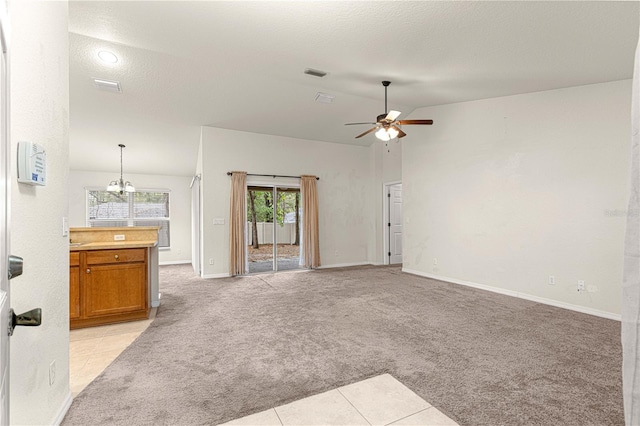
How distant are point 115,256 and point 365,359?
9.49ft

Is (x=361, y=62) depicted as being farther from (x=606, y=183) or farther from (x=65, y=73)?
(x=606, y=183)

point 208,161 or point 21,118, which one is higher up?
point 208,161

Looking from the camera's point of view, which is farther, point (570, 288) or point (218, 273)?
point (218, 273)

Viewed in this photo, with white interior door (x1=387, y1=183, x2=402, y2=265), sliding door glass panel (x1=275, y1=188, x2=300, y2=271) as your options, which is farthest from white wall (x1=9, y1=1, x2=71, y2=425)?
white interior door (x1=387, y1=183, x2=402, y2=265)

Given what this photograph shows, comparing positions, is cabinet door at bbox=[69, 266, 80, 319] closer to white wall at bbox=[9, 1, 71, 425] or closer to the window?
white wall at bbox=[9, 1, 71, 425]

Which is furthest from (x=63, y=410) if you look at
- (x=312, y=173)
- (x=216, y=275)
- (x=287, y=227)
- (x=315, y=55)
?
(x=312, y=173)

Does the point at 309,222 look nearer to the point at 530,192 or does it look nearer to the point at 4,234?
the point at 530,192

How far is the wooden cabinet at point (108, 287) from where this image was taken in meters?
3.05

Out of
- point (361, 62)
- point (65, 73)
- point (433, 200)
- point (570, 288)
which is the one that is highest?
point (361, 62)

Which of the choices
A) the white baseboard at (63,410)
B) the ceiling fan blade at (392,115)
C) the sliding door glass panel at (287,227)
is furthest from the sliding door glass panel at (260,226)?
the white baseboard at (63,410)

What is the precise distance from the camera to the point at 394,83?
428 cm

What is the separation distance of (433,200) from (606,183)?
2422 millimetres

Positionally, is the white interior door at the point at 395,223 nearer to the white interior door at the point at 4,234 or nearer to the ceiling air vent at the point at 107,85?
the ceiling air vent at the point at 107,85

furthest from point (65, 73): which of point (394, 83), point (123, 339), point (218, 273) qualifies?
point (218, 273)
